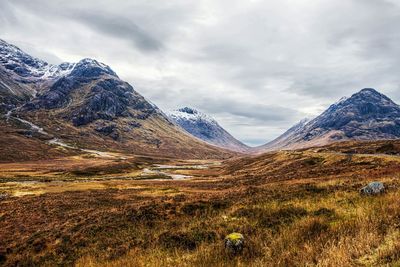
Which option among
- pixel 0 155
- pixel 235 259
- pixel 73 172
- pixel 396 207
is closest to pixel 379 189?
pixel 396 207

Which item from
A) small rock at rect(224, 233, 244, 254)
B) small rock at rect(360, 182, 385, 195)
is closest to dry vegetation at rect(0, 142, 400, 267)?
small rock at rect(224, 233, 244, 254)

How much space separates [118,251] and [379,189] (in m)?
15.3

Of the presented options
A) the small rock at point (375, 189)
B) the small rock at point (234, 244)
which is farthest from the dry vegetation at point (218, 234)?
the small rock at point (375, 189)

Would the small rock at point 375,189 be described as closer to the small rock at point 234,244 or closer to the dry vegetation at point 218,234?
the dry vegetation at point 218,234

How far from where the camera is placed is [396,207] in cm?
1224

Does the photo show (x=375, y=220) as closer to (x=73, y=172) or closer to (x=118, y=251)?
A: (x=118, y=251)

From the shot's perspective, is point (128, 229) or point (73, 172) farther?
point (73, 172)

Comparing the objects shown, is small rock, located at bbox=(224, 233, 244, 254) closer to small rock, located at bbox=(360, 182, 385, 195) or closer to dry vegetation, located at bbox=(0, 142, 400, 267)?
dry vegetation, located at bbox=(0, 142, 400, 267)

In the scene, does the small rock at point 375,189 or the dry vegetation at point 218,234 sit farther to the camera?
the small rock at point 375,189

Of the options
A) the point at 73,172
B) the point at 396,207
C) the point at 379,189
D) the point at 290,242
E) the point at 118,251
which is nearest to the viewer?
the point at 290,242

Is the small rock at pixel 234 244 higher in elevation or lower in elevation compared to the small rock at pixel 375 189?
lower

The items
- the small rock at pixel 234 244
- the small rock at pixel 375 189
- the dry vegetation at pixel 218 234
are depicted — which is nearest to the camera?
the dry vegetation at pixel 218 234

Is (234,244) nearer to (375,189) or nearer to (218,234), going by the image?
(218,234)

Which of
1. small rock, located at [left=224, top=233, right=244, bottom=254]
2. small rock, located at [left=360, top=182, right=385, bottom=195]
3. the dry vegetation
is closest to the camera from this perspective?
the dry vegetation
